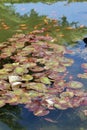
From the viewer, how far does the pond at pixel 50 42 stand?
10.6 feet

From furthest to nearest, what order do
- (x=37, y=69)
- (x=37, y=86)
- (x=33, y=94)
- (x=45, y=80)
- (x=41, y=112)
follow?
(x=37, y=69), (x=45, y=80), (x=37, y=86), (x=33, y=94), (x=41, y=112)

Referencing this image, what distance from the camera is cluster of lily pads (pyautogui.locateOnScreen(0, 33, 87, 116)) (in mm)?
3367

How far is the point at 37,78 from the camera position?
391cm

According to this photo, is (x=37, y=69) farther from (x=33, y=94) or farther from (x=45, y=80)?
(x=33, y=94)

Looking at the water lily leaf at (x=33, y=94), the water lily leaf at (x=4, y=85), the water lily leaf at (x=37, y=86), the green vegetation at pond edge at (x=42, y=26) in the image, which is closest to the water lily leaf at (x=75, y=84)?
the water lily leaf at (x=37, y=86)

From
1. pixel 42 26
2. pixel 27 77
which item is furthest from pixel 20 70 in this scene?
pixel 42 26

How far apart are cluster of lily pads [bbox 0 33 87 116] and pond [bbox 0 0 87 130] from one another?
2cm

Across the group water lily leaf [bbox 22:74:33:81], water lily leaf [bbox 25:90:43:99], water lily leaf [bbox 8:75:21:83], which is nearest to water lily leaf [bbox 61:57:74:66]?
water lily leaf [bbox 22:74:33:81]

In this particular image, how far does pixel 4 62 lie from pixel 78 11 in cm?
334

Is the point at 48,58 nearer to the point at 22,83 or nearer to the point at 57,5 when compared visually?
the point at 22,83

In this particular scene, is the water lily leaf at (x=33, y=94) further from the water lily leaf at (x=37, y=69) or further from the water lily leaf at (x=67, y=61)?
the water lily leaf at (x=67, y=61)

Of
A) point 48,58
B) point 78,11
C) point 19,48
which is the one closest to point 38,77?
point 48,58

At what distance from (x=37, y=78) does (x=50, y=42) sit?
4.48 feet

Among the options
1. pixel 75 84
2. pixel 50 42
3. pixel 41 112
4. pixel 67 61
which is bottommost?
pixel 41 112
